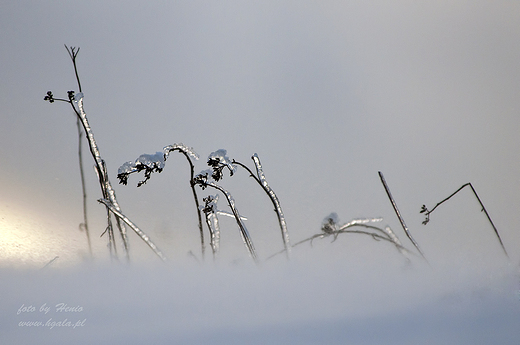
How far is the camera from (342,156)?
93 centimetres

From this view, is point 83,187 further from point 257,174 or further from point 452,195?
point 452,195

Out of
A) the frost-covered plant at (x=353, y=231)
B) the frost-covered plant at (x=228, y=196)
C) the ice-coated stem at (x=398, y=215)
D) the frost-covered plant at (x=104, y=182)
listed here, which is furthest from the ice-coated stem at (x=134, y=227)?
the ice-coated stem at (x=398, y=215)

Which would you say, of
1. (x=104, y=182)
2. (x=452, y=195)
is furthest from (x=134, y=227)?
(x=452, y=195)

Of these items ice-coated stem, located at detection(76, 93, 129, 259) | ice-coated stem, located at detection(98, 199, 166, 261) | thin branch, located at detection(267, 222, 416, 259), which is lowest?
thin branch, located at detection(267, 222, 416, 259)

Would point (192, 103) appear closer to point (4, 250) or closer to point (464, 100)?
point (4, 250)

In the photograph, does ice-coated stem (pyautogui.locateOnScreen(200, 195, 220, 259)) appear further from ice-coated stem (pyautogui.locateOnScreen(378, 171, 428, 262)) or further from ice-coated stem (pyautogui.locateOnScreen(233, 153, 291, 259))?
ice-coated stem (pyautogui.locateOnScreen(378, 171, 428, 262))

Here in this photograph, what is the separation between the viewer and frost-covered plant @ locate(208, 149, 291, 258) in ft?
2.63

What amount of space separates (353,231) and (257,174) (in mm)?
223

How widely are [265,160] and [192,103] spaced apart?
0.19 metres

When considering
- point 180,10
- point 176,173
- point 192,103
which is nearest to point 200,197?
point 176,173

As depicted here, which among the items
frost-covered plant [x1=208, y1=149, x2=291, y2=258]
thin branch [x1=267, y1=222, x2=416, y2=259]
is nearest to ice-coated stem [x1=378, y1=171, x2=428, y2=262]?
thin branch [x1=267, y1=222, x2=416, y2=259]

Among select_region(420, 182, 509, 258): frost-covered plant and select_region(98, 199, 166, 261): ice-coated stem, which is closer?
select_region(98, 199, 166, 261): ice-coated stem

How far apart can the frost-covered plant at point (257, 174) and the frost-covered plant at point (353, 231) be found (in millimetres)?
37

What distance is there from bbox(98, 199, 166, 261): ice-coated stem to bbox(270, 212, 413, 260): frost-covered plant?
0.27 metres
